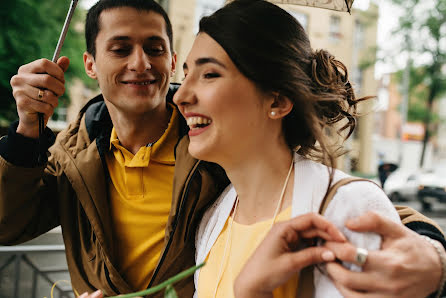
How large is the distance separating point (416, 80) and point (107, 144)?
70.5ft

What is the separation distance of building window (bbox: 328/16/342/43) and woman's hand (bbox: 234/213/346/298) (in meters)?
18.4

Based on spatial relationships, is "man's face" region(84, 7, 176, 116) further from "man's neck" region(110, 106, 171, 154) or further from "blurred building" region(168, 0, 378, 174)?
"blurred building" region(168, 0, 378, 174)

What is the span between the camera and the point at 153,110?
87.1 inches

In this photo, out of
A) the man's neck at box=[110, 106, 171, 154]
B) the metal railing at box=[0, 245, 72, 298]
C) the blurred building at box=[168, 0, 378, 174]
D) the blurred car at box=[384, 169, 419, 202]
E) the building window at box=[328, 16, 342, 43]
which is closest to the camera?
the man's neck at box=[110, 106, 171, 154]

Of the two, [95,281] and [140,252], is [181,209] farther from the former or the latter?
[95,281]

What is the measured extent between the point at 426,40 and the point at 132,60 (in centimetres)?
2175

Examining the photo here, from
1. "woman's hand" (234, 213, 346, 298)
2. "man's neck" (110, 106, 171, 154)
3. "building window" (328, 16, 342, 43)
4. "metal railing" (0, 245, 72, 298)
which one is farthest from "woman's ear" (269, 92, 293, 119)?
"building window" (328, 16, 342, 43)

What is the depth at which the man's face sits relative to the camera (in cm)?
204

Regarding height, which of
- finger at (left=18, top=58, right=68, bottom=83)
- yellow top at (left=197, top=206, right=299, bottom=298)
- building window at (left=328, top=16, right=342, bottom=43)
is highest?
building window at (left=328, top=16, right=342, bottom=43)

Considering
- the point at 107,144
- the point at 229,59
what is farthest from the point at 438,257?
the point at 107,144

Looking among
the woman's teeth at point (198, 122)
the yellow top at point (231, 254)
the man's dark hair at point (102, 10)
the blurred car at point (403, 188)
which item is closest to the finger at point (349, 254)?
the yellow top at point (231, 254)

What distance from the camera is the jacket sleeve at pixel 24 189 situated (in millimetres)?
1764

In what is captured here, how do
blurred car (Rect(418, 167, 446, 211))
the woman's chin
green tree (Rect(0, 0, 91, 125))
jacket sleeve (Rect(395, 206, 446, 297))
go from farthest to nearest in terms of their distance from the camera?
blurred car (Rect(418, 167, 446, 211)) → green tree (Rect(0, 0, 91, 125)) → the woman's chin → jacket sleeve (Rect(395, 206, 446, 297))

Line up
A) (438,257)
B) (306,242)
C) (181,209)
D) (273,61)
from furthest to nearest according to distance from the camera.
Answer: (181,209) < (273,61) < (306,242) < (438,257)
